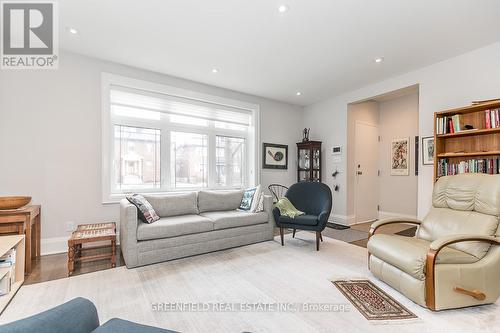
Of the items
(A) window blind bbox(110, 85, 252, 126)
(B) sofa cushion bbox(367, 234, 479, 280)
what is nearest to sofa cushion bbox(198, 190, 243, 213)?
(A) window blind bbox(110, 85, 252, 126)

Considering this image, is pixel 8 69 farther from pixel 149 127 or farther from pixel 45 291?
pixel 45 291

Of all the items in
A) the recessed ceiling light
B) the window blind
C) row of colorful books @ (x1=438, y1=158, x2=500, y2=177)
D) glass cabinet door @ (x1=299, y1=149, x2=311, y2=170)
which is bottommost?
row of colorful books @ (x1=438, y1=158, x2=500, y2=177)

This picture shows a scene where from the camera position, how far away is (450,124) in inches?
125

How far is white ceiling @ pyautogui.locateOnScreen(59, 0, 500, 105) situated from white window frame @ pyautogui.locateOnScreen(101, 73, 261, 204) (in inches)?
12.0

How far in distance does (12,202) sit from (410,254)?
3.85 metres

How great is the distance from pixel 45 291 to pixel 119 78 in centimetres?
279

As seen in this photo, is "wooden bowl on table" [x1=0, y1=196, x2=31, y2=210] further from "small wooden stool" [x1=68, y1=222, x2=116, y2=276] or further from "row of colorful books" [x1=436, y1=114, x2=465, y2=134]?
"row of colorful books" [x1=436, y1=114, x2=465, y2=134]

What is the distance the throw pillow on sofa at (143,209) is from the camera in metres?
2.92

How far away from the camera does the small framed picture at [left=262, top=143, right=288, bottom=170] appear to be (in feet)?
16.9

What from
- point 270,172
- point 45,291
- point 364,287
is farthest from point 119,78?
point 364,287

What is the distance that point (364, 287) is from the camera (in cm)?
226

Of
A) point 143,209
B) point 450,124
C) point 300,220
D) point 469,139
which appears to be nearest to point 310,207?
point 300,220

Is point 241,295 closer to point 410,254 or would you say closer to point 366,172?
point 410,254

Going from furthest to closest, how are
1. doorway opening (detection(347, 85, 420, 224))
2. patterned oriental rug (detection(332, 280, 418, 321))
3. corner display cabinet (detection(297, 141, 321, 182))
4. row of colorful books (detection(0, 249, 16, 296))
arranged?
corner display cabinet (detection(297, 141, 321, 182))
doorway opening (detection(347, 85, 420, 224))
row of colorful books (detection(0, 249, 16, 296))
patterned oriental rug (detection(332, 280, 418, 321))
